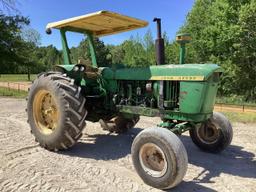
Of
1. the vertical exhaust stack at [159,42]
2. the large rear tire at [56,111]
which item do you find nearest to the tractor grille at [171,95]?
the vertical exhaust stack at [159,42]

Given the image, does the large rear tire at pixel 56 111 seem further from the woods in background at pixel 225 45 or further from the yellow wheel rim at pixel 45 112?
the woods in background at pixel 225 45

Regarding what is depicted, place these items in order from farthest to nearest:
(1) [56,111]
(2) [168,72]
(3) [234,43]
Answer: (3) [234,43] → (1) [56,111] → (2) [168,72]

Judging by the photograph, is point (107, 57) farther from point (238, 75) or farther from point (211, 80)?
point (238, 75)

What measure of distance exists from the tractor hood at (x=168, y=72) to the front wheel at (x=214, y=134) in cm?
128

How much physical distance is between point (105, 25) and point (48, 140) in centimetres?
254

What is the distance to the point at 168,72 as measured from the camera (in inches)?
198

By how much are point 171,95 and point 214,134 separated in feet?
4.64

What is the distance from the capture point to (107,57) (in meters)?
6.98

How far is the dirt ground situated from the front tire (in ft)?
0.53

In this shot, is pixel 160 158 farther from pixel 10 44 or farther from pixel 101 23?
pixel 10 44

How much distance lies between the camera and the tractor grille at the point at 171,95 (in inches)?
201

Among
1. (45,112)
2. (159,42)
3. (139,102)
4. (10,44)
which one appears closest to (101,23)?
(159,42)

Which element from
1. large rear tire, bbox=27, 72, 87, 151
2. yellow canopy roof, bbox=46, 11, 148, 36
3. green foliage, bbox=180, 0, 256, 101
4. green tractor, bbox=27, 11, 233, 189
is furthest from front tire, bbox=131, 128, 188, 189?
green foliage, bbox=180, 0, 256, 101

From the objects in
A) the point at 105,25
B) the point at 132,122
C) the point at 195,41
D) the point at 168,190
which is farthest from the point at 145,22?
the point at 195,41
